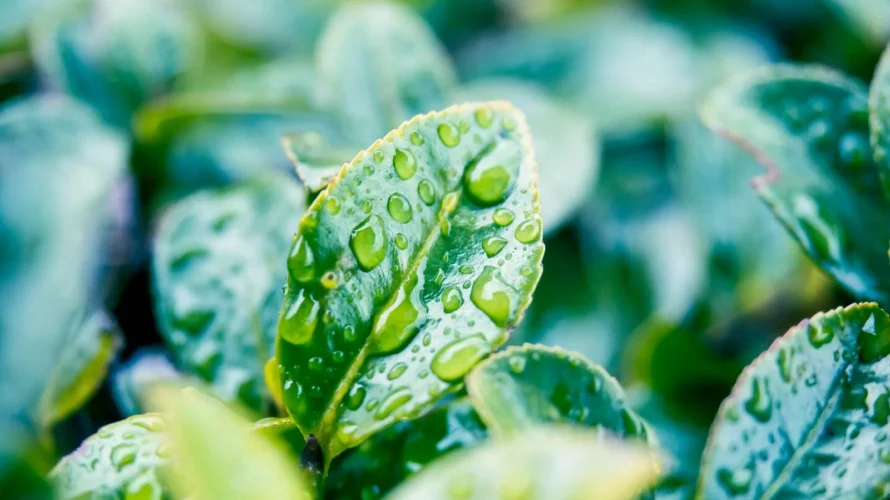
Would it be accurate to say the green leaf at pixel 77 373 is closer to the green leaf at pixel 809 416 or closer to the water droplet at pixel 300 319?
the water droplet at pixel 300 319

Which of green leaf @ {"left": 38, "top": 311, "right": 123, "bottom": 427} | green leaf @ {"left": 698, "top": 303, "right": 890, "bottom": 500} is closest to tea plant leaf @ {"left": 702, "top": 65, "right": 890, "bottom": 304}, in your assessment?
green leaf @ {"left": 698, "top": 303, "right": 890, "bottom": 500}

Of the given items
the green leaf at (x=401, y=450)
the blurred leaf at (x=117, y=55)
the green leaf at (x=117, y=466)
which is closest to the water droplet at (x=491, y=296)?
the green leaf at (x=401, y=450)

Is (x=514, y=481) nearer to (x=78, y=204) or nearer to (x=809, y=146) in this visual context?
(x=809, y=146)

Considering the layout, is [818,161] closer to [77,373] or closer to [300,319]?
[300,319]

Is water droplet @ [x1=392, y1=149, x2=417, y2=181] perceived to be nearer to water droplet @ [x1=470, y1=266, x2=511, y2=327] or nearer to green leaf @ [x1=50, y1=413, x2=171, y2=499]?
water droplet @ [x1=470, y1=266, x2=511, y2=327]

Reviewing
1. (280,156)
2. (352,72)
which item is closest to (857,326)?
(352,72)

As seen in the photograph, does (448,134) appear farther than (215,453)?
Yes

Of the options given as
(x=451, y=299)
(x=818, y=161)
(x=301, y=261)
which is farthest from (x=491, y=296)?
(x=818, y=161)
